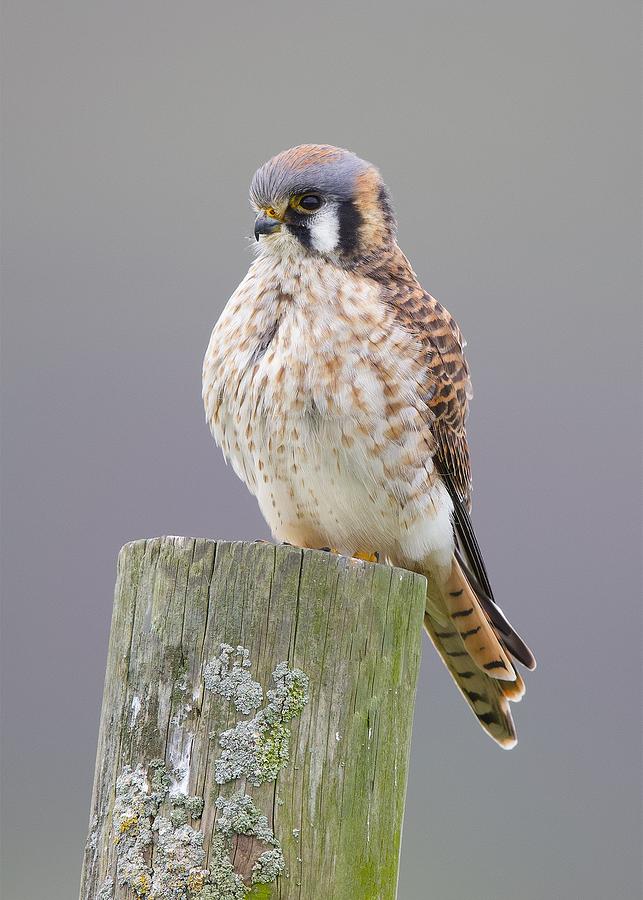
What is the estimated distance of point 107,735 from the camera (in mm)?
2314

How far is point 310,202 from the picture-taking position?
3496mm

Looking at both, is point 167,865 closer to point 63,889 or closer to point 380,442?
point 380,442

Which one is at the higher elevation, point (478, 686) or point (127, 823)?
point (478, 686)

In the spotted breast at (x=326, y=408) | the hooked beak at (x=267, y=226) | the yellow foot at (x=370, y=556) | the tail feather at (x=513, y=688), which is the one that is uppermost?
the hooked beak at (x=267, y=226)

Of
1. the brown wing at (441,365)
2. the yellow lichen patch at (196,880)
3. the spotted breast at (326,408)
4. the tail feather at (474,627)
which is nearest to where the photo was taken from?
the yellow lichen patch at (196,880)

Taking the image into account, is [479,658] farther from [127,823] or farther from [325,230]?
[127,823]

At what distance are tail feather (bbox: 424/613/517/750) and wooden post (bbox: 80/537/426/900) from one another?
1.38 meters

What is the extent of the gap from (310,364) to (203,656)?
1.18 meters

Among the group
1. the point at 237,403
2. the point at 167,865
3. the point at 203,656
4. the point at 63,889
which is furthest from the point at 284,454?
the point at 63,889

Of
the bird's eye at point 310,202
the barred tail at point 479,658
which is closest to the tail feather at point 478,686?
the barred tail at point 479,658

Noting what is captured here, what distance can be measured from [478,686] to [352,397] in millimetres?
1055

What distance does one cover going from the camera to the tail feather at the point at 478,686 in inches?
145

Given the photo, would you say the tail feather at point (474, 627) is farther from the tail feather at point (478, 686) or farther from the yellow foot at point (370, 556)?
the yellow foot at point (370, 556)

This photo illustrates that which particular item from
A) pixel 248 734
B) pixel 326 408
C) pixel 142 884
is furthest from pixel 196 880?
pixel 326 408
